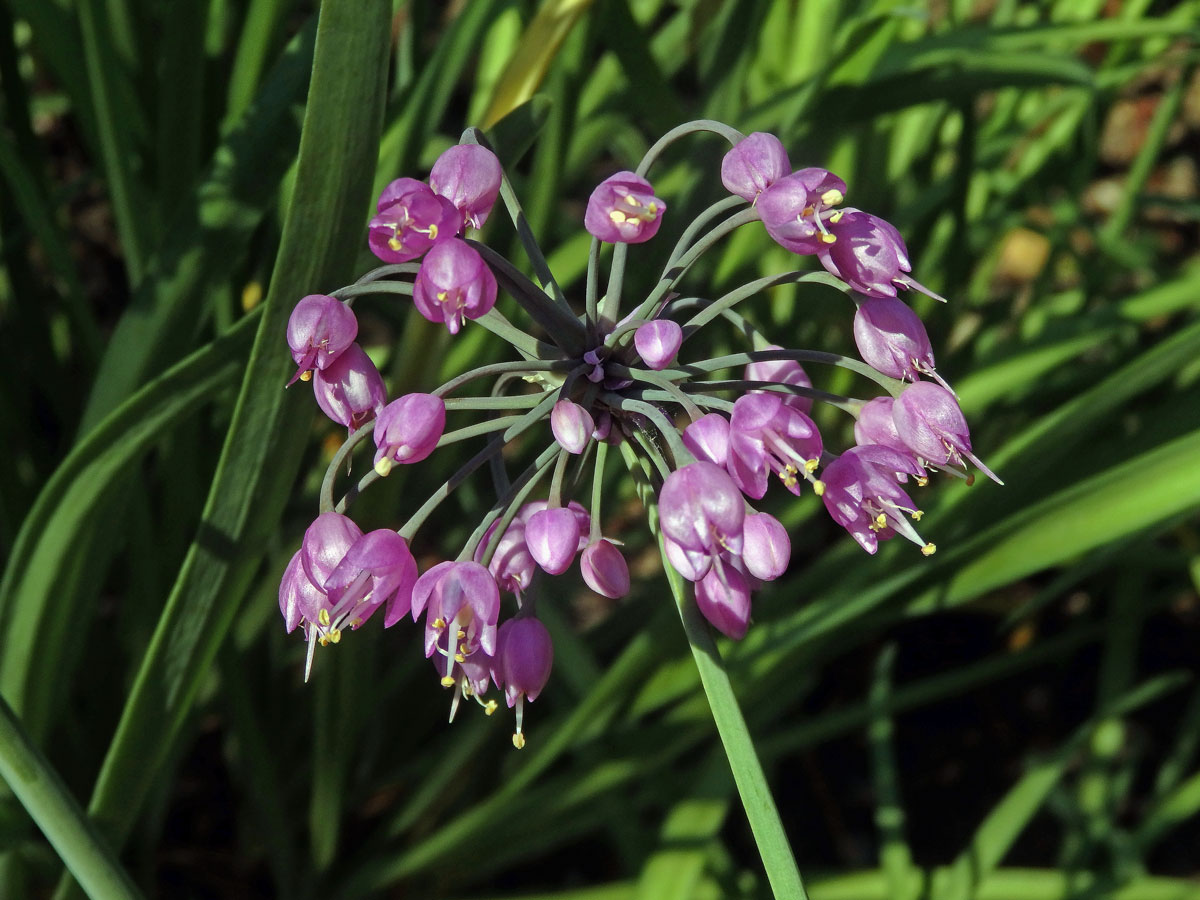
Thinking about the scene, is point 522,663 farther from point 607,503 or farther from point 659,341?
point 607,503

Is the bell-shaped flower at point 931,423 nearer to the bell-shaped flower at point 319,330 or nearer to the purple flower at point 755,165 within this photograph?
the purple flower at point 755,165

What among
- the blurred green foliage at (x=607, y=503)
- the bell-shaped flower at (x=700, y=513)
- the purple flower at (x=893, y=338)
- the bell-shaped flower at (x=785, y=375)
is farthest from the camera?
the blurred green foliage at (x=607, y=503)

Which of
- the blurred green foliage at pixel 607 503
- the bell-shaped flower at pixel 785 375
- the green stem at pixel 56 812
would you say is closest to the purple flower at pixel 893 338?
the bell-shaped flower at pixel 785 375

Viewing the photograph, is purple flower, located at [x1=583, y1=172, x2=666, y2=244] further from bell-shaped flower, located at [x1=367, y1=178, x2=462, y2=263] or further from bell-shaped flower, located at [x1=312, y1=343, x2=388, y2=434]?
bell-shaped flower, located at [x1=312, y1=343, x2=388, y2=434]

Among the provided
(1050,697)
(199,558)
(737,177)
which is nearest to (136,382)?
(199,558)

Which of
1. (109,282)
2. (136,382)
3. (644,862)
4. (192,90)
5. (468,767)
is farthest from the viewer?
(109,282)

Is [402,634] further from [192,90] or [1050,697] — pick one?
[1050,697]

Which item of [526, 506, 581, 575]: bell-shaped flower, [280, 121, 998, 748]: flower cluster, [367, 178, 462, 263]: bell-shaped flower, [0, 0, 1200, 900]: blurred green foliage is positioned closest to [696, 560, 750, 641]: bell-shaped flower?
[280, 121, 998, 748]: flower cluster
